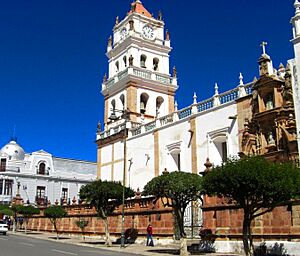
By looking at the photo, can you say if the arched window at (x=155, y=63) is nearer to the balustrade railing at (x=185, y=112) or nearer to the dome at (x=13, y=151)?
the balustrade railing at (x=185, y=112)

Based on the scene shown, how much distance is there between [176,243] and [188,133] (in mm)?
8512

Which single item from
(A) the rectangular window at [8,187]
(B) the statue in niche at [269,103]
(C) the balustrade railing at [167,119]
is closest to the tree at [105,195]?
(C) the balustrade railing at [167,119]

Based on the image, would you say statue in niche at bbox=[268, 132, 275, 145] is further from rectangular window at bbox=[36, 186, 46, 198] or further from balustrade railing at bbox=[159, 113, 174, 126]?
rectangular window at bbox=[36, 186, 46, 198]

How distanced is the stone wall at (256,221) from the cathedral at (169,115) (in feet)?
7.42

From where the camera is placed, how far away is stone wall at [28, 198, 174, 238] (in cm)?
2381

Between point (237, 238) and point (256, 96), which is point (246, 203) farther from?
point (256, 96)

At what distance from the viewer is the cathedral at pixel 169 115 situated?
69.1ft

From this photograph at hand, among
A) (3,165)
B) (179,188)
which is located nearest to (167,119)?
(179,188)

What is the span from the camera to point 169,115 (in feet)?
102

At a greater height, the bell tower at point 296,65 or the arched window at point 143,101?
the arched window at point 143,101

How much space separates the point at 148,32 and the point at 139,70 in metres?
5.65

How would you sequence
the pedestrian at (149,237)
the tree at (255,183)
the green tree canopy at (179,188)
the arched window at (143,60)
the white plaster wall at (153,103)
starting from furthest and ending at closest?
the arched window at (143,60) < the white plaster wall at (153,103) < the pedestrian at (149,237) < the green tree canopy at (179,188) < the tree at (255,183)

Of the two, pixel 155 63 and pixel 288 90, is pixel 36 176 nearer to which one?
pixel 155 63

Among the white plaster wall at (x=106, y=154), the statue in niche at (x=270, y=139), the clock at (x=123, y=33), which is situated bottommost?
the statue in niche at (x=270, y=139)
